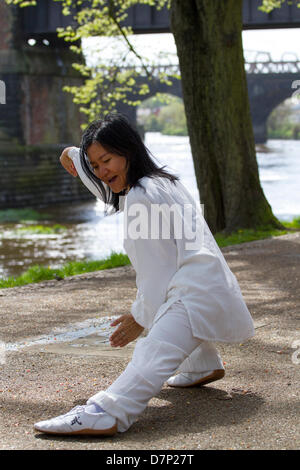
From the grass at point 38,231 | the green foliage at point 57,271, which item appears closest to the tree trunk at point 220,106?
the green foliage at point 57,271

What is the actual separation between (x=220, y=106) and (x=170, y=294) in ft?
26.4

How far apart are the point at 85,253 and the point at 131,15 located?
16.2 meters

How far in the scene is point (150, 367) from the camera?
10.4 feet

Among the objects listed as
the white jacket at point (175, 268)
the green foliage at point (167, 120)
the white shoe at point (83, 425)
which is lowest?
the green foliage at point (167, 120)

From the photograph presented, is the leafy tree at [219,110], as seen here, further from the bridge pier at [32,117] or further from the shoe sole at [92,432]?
the bridge pier at [32,117]

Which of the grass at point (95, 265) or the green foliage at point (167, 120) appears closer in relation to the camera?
the grass at point (95, 265)

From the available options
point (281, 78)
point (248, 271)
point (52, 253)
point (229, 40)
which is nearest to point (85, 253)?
point (52, 253)

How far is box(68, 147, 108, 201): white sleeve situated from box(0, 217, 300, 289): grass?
13.6 ft

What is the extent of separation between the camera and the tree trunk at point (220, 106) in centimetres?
1099

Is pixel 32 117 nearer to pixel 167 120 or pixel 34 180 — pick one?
pixel 34 180

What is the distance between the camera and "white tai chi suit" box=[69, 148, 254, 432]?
125 inches

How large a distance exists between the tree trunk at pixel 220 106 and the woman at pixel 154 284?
25.3 feet

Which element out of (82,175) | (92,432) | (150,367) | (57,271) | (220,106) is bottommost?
(57,271)

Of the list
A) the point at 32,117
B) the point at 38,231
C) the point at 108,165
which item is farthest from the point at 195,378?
the point at 32,117
